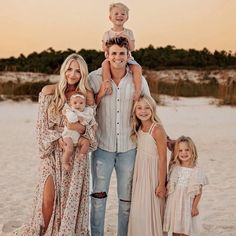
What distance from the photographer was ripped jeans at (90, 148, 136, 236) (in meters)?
5.16

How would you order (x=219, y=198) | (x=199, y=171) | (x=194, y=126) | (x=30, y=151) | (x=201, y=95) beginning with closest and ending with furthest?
(x=199, y=171) → (x=219, y=198) → (x=30, y=151) → (x=194, y=126) → (x=201, y=95)

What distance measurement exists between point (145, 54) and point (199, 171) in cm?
3181

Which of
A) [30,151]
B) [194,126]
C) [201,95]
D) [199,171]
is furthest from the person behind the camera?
[201,95]

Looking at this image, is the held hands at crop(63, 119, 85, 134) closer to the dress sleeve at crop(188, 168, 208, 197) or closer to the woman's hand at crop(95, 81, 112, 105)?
the woman's hand at crop(95, 81, 112, 105)

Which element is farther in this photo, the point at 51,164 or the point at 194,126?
the point at 194,126

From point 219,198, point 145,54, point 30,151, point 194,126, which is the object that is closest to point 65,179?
point 219,198

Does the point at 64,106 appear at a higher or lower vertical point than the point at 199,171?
higher

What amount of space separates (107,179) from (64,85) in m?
0.87

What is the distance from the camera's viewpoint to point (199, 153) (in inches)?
474

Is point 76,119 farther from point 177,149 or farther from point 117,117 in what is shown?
point 177,149

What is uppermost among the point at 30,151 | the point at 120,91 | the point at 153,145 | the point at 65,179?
the point at 120,91

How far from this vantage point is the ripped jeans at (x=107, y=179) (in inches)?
203

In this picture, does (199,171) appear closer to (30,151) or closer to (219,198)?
(219,198)

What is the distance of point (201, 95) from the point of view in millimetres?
23656
